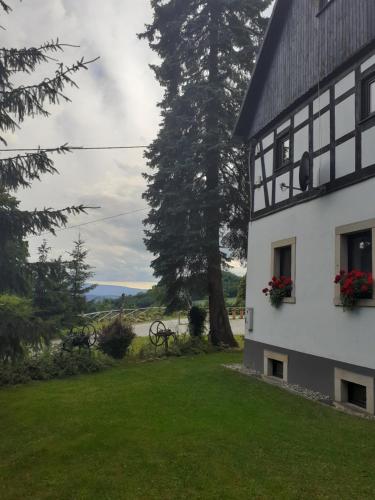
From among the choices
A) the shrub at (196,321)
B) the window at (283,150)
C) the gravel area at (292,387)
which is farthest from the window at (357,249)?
the shrub at (196,321)

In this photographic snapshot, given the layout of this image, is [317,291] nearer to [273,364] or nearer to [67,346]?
[273,364]

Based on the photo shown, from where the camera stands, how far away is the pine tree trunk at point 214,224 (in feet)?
48.1

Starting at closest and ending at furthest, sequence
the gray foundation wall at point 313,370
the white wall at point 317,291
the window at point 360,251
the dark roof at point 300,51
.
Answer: the white wall at point 317,291 < the window at point 360,251 < the gray foundation wall at point 313,370 < the dark roof at point 300,51

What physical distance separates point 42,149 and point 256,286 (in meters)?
6.33

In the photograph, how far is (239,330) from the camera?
21984 millimetres

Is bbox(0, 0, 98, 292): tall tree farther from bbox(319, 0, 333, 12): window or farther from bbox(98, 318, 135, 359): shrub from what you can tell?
bbox(98, 318, 135, 359): shrub

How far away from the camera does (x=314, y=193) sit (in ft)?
27.9

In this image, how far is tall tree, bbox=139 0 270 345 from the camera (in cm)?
1455

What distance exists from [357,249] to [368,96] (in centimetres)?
273

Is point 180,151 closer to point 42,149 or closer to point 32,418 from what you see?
point 42,149

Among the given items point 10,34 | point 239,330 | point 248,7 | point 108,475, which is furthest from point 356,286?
point 239,330

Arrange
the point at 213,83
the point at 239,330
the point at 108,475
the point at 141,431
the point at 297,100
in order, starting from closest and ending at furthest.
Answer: the point at 108,475, the point at 141,431, the point at 297,100, the point at 213,83, the point at 239,330

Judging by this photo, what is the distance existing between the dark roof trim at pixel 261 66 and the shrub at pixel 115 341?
687 centimetres

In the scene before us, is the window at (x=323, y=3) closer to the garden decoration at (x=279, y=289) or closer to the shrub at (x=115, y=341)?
the garden decoration at (x=279, y=289)
